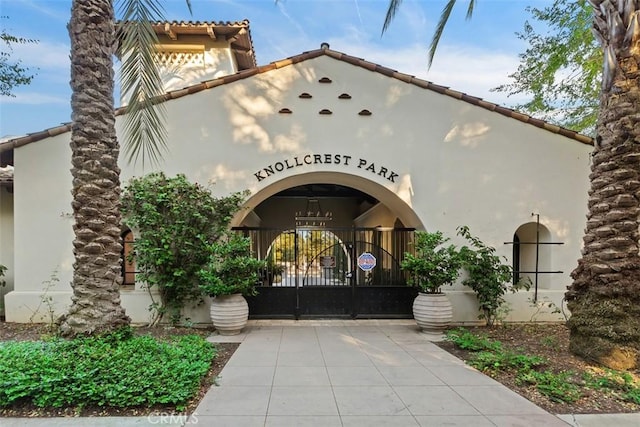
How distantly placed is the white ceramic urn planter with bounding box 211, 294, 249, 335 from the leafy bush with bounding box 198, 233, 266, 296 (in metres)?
0.20

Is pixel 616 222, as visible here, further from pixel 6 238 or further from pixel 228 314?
pixel 6 238

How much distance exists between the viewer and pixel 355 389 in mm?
5027

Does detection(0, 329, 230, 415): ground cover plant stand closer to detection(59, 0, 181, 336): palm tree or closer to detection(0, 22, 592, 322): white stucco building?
detection(59, 0, 181, 336): palm tree

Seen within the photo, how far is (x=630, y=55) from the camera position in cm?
593

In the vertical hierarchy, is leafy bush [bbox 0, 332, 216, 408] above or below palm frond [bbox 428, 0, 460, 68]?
below

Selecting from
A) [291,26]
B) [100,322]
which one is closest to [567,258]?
[291,26]

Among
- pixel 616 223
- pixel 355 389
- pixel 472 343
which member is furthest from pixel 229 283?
pixel 616 223

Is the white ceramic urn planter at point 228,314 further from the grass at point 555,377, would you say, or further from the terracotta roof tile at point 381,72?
the terracotta roof tile at point 381,72

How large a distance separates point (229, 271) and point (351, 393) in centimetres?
388

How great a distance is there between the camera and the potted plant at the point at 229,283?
7699mm

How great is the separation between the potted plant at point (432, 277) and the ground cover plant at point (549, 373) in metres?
0.48

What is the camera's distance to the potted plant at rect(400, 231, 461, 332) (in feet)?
26.2

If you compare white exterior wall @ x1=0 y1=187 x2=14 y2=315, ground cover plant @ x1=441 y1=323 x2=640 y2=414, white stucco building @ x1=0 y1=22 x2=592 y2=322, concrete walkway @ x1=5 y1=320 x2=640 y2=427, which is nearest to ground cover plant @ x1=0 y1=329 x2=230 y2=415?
concrete walkway @ x1=5 y1=320 x2=640 y2=427

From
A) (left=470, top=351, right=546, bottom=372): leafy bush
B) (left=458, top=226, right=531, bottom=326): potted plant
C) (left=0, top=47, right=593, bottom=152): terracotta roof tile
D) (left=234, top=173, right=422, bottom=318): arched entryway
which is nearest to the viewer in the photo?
(left=470, top=351, right=546, bottom=372): leafy bush
